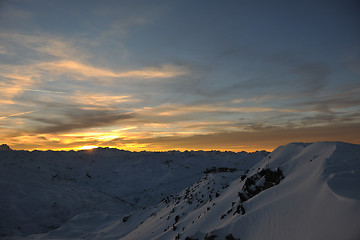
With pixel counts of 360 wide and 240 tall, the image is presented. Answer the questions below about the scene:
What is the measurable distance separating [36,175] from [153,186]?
45.5 ft

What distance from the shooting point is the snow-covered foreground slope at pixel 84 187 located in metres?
17.8

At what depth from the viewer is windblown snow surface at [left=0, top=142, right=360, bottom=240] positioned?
5.04 meters

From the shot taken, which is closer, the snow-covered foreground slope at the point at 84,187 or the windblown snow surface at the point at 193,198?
the windblown snow surface at the point at 193,198

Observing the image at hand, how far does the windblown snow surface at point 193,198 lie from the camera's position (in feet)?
16.5

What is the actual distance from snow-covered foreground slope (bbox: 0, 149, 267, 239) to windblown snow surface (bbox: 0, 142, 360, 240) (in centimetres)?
10

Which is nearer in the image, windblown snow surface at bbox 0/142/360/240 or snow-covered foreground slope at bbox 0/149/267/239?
windblown snow surface at bbox 0/142/360/240

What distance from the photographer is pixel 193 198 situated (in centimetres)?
1322

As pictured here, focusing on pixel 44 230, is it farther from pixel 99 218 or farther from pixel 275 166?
pixel 275 166

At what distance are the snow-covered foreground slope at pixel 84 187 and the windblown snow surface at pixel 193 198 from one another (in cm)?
10

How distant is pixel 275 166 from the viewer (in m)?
9.09

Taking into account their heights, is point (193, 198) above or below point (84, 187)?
above

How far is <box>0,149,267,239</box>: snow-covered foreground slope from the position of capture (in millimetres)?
17844

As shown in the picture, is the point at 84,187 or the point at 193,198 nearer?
the point at 193,198

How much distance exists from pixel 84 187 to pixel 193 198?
18757 millimetres
